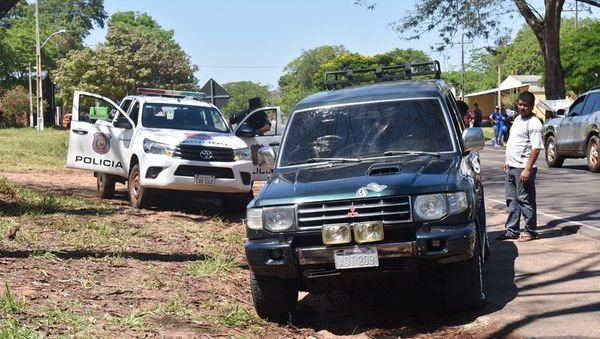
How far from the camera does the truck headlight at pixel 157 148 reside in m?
12.0

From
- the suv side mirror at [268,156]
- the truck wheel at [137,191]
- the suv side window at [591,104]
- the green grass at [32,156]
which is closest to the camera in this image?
the suv side mirror at [268,156]

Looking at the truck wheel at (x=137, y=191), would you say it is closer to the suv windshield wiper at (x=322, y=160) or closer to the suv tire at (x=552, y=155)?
the suv windshield wiper at (x=322, y=160)

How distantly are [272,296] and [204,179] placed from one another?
5.75 meters

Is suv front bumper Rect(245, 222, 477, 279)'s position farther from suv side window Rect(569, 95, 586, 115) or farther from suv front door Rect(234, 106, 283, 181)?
suv side window Rect(569, 95, 586, 115)

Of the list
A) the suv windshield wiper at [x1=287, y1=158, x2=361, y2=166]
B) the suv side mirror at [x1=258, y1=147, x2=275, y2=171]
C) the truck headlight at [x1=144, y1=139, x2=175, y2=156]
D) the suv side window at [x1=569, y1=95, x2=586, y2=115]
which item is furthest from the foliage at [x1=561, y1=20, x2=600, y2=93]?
the suv windshield wiper at [x1=287, y1=158, x2=361, y2=166]

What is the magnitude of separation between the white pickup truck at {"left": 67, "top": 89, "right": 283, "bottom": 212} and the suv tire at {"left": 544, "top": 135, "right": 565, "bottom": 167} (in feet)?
29.3

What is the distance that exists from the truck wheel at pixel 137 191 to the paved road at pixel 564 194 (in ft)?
18.5

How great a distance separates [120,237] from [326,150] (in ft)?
11.0

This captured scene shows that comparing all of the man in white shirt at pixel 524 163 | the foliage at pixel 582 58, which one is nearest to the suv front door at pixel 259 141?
the man in white shirt at pixel 524 163

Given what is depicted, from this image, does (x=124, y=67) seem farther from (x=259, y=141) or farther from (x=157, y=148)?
(x=157, y=148)

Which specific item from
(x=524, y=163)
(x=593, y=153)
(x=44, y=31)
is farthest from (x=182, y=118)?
(x=44, y=31)

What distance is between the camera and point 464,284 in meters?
6.11

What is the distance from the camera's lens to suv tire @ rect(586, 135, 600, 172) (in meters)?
18.1

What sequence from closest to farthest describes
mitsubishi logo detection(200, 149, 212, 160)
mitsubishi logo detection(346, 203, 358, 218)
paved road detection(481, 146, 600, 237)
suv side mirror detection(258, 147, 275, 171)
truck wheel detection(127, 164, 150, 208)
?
mitsubishi logo detection(346, 203, 358, 218), suv side mirror detection(258, 147, 275, 171), paved road detection(481, 146, 600, 237), mitsubishi logo detection(200, 149, 212, 160), truck wheel detection(127, 164, 150, 208)
